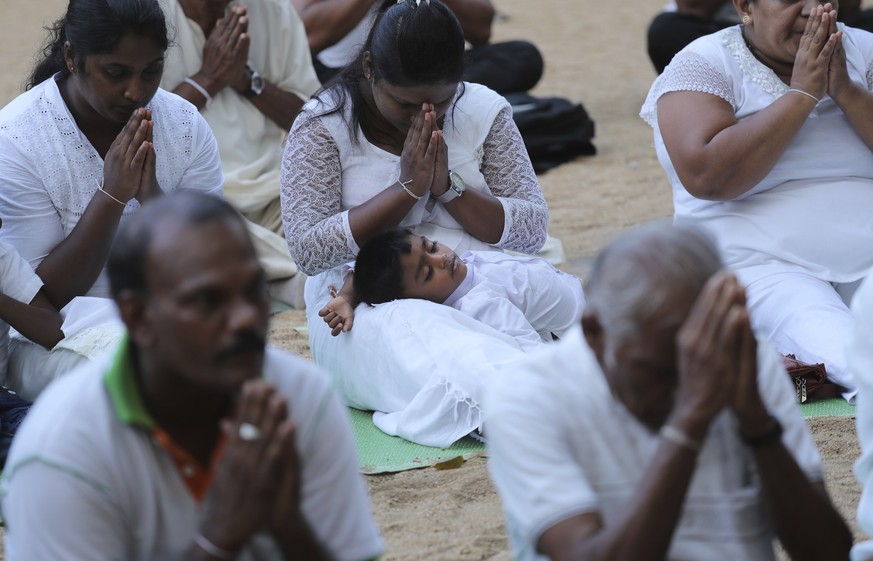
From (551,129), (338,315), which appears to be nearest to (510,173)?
(338,315)

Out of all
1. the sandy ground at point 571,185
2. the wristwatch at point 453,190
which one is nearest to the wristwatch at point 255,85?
the sandy ground at point 571,185

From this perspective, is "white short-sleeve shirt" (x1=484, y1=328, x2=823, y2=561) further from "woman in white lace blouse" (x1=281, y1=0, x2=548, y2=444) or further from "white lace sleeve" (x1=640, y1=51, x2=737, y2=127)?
"white lace sleeve" (x1=640, y1=51, x2=737, y2=127)

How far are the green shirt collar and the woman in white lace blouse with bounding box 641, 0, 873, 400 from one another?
2.77 meters

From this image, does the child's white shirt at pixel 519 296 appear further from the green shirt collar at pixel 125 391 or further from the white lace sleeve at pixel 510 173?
the green shirt collar at pixel 125 391

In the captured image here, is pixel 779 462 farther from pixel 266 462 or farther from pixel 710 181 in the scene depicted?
pixel 710 181

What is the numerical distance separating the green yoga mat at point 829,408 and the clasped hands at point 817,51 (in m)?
1.04

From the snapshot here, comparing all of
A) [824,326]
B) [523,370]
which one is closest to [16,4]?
[824,326]

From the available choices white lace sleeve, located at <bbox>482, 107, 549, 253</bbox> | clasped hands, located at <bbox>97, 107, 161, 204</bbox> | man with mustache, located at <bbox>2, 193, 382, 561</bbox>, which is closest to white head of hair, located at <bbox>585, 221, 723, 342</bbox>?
man with mustache, located at <bbox>2, 193, 382, 561</bbox>

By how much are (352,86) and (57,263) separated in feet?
3.95

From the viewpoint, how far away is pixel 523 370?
2.33 meters

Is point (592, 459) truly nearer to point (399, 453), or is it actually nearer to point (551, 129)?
point (399, 453)

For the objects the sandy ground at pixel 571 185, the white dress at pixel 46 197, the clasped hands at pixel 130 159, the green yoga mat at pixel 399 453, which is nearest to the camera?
the sandy ground at pixel 571 185

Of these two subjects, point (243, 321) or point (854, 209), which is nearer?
point (243, 321)

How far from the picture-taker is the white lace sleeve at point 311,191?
181 inches
